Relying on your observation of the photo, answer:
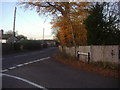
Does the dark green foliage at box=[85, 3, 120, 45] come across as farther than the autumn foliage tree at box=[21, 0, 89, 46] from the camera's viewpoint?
No

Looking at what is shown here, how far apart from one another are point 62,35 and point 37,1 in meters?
4.94

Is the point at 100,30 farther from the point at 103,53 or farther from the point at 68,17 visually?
the point at 68,17

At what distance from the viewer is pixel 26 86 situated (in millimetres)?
6562

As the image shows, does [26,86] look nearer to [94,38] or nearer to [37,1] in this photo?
[94,38]

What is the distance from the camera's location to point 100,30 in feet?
42.9

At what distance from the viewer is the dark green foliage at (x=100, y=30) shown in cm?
1295

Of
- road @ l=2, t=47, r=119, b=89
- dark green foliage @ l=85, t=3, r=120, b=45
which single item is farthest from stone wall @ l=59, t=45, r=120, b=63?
road @ l=2, t=47, r=119, b=89

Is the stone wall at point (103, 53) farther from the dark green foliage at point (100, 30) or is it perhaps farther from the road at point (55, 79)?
the road at point (55, 79)

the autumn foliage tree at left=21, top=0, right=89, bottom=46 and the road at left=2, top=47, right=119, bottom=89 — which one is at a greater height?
the autumn foliage tree at left=21, top=0, right=89, bottom=46

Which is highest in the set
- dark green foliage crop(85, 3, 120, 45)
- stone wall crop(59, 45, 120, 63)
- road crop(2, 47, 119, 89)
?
dark green foliage crop(85, 3, 120, 45)

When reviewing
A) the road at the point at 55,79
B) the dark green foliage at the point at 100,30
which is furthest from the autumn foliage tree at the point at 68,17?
the road at the point at 55,79

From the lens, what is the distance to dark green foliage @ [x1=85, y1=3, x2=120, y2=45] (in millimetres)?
12945

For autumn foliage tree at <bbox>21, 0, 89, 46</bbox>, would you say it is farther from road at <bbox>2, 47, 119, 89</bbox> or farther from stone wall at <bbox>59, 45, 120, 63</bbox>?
road at <bbox>2, 47, 119, 89</bbox>

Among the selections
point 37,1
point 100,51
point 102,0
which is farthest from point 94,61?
point 37,1
